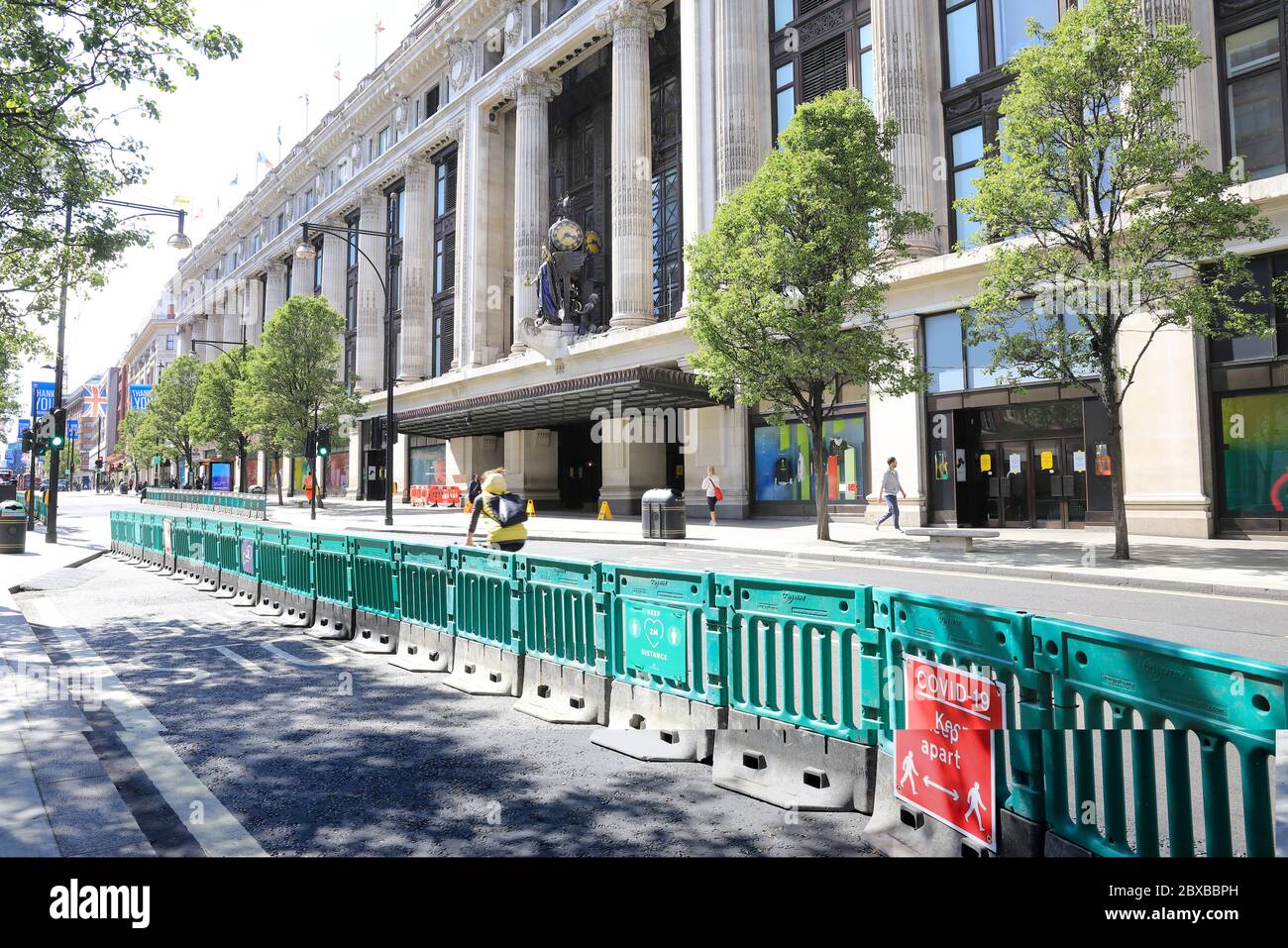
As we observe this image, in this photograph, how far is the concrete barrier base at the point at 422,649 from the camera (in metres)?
7.49

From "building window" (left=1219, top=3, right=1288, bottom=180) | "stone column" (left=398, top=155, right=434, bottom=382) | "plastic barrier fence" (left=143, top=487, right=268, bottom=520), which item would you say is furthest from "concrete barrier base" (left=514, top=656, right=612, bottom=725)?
"stone column" (left=398, top=155, right=434, bottom=382)

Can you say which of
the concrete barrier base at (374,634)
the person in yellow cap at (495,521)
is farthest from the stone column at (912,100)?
the concrete barrier base at (374,634)

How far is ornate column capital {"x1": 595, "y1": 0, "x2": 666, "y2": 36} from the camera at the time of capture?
105 feet

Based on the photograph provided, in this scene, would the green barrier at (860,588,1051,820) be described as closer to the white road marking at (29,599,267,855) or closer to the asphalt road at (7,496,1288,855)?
the asphalt road at (7,496,1288,855)

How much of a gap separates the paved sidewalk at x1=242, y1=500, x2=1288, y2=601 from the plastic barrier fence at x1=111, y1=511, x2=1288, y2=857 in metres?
6.90

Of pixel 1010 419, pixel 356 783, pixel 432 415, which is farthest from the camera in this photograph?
pixel 432 415

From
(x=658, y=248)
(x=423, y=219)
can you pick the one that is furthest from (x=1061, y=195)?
(x=423, y=219)

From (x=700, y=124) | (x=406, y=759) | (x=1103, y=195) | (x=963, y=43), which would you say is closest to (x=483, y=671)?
(x=406, y=759)

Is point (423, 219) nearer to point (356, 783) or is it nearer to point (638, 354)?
point (638, 354)

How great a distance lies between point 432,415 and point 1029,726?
35.5 m

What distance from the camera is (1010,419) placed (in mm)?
21125

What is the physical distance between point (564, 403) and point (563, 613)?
25.5m

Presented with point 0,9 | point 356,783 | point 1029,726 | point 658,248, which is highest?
point 658,248
